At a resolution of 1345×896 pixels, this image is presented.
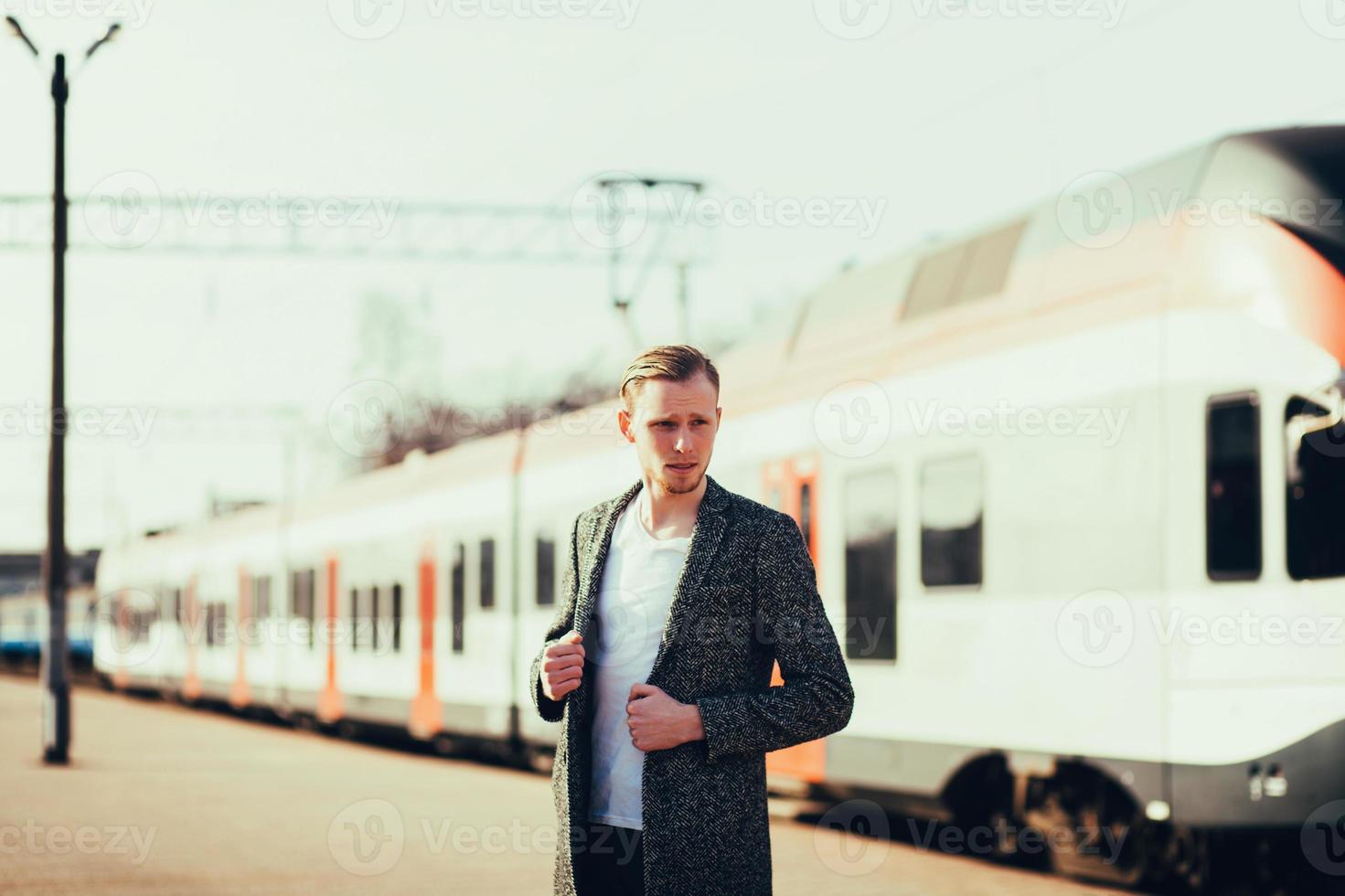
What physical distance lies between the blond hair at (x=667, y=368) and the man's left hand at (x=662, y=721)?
0.61 metres

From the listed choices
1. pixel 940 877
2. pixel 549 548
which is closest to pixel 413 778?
pixel 549 548

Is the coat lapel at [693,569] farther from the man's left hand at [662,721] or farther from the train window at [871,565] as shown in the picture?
the train window at [871,565]

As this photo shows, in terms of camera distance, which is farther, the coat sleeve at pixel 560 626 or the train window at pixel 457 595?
the train window at pixel 457 595

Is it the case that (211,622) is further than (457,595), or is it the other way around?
(211,622)

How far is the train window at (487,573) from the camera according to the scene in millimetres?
20250

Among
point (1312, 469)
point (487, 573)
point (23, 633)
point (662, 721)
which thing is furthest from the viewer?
point (23, 633)

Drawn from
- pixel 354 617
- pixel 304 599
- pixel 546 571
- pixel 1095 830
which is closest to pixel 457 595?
pixel 546 571

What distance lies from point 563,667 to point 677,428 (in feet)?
1.66

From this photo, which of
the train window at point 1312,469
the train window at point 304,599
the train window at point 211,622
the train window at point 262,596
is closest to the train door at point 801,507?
the train window at point 1312,469

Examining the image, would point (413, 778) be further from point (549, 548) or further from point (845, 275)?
point (845, 275)

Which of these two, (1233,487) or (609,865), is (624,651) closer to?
(609,865)

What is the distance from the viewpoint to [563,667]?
381cm

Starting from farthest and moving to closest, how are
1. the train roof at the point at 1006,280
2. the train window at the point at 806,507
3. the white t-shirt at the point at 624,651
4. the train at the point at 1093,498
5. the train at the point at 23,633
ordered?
the train at the point at 23,633 < the train window at the point at 806,507 < the train roof at the point at 1006,280 < the train at the point at 1093,498 < the white t-shirt at the point at 624,651

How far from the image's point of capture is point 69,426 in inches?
814
